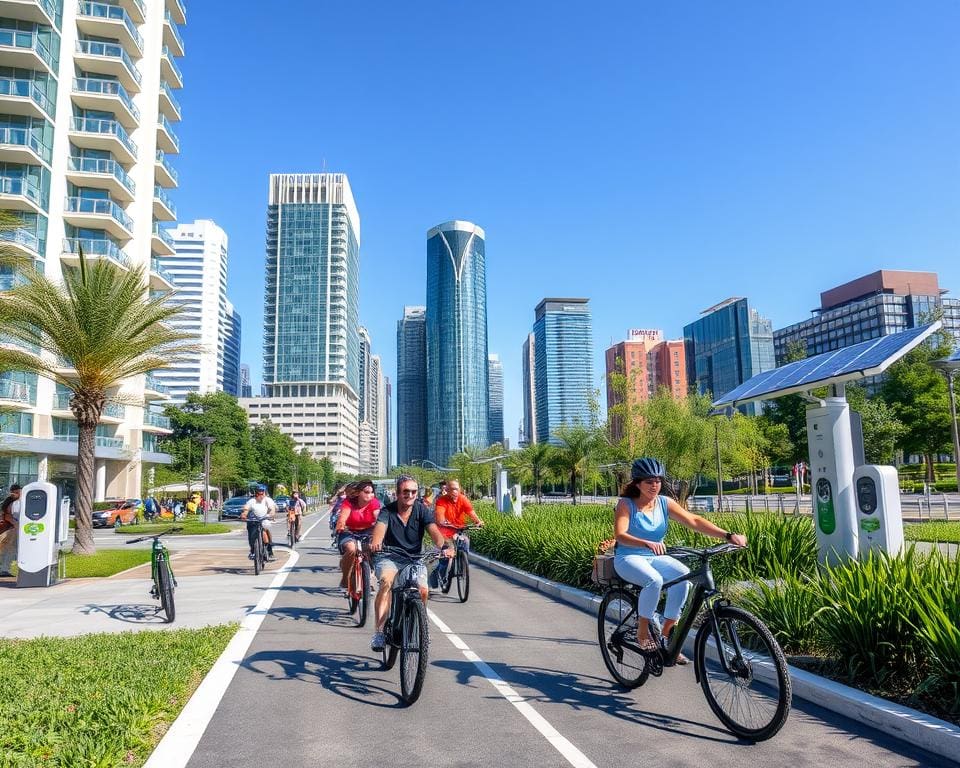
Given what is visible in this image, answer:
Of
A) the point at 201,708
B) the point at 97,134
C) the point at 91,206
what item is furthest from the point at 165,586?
the point at 97,134

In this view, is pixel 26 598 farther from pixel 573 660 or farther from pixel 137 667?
pixel 573 660

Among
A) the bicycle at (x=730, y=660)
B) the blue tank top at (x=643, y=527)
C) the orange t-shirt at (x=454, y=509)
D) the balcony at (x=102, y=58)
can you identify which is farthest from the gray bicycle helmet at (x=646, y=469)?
the balcony at (x=102, y=58)

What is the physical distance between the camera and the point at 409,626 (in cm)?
561

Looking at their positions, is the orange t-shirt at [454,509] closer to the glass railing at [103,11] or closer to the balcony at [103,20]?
the balcony at [103,20]

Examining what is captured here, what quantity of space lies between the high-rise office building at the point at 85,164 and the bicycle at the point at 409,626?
114ft

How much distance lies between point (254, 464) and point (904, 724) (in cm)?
7497

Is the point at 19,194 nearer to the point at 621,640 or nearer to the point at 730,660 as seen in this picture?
the point at 621,640

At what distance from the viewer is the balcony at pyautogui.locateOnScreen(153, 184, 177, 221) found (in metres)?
51.7

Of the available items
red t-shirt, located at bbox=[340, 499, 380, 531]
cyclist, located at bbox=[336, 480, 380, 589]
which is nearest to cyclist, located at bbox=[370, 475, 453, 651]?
cyclist, located at bbox=[336, 480, 380, 589]

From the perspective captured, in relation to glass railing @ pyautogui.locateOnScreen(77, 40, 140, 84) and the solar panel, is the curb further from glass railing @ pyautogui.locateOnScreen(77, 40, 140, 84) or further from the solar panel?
glass railing @ pyautogui.locateOnScreen(77, 40, 140, 84)

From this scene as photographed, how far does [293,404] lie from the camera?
179625 mm

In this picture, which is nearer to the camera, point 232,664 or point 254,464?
point 232,664

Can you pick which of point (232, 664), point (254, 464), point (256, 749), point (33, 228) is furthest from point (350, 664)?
point (254, 464)

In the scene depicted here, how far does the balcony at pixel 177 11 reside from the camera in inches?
2151
